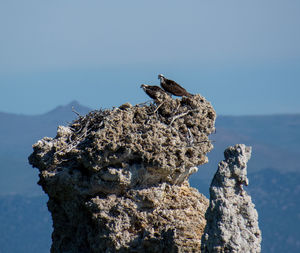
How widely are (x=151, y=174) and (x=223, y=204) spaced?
4.86 ft

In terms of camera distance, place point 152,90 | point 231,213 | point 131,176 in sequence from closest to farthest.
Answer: point 231,213 → point 131,176 → point 152,90

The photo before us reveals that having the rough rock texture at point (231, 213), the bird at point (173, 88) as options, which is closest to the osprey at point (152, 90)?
the bird at point (173, 88)

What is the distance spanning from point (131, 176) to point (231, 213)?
1.73 metres

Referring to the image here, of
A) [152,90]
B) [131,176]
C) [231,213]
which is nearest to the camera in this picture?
[231,213]

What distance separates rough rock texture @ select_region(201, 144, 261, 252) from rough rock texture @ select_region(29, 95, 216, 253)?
690mm

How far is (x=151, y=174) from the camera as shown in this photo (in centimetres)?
1223

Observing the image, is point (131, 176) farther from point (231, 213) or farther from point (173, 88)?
point (173, 88)

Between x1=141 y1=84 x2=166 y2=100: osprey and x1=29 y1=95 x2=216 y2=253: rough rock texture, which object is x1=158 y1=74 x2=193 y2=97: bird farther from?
x1=29 y1=95 x2=216 y2=253: rough rock texture

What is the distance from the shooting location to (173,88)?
1366 centimetres

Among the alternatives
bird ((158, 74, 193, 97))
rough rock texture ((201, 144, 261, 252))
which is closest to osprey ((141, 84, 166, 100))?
bird ((158, 74, 193, 97))

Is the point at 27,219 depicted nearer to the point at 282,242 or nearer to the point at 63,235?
the point at 282,242

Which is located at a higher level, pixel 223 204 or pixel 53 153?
pixel 53 153

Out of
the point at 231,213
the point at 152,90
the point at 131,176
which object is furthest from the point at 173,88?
the point at 231,213

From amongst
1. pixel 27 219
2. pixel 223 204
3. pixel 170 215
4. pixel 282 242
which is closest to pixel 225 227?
pixel 223 204
